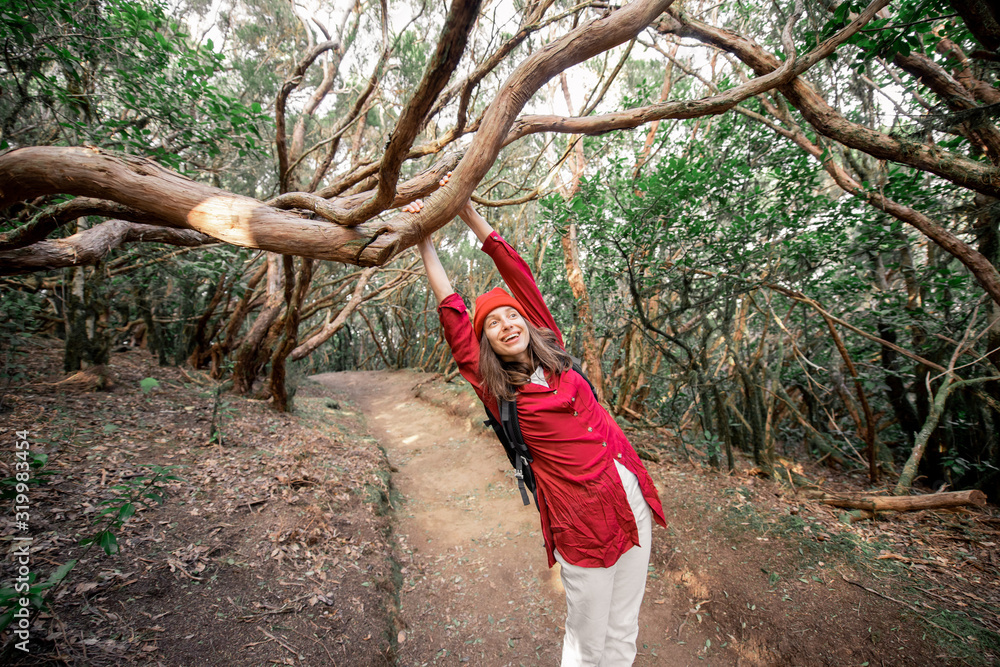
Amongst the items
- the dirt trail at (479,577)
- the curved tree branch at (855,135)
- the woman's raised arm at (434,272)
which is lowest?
→ the dirt trail at (479,577)

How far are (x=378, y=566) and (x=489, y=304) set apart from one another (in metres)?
2.63

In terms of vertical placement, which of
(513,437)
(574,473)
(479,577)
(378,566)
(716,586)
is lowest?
(479,577)

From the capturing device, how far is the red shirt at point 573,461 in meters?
1.70

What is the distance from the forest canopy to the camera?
6.56 ft

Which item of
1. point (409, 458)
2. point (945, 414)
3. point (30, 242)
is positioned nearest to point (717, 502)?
point (945, 414)

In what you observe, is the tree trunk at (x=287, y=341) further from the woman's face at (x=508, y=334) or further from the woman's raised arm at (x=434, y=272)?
the woman's face at (x=508, y=334)

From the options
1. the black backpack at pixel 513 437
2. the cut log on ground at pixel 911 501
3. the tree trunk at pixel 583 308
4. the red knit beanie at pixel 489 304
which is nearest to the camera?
the black backpack at pixel 513 437

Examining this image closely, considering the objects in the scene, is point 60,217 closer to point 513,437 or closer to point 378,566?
point 513,437

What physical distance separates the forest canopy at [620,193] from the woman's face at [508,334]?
58cm

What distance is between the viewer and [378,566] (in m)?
3.25

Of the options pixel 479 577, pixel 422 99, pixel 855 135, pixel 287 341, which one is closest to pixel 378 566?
pixel 479 577

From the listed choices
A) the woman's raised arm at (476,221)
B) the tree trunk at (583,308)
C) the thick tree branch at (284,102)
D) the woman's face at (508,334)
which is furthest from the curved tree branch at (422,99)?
the tree trunk at (583,308)

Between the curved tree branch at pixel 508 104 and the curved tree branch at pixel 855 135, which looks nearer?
the curved tree branch at pixel 508 104

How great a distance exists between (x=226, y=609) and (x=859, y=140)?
5.00 meters
